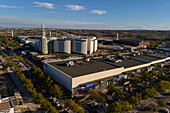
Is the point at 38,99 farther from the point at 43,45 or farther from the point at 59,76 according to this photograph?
the point at 43,45

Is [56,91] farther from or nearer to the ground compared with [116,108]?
farther from the ground

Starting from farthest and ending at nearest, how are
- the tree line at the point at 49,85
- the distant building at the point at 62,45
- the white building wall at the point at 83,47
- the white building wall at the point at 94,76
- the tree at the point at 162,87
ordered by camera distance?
the distant building at the point at 62,45 → the white building wall at the point at 83,47 → the tree at the point at 162,87 → the white building wall at the point at 94,76 → the tree line at the point at 49,85

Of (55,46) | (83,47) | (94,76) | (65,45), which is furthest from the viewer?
(55,46)

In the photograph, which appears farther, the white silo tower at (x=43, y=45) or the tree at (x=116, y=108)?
the white silo tower at (x=43, y=45)

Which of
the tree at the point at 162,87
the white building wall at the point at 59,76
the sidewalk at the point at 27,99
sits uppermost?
the white building wall at the point at 59,76

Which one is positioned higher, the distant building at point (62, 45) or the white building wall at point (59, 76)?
the distant building at point (62, 45)

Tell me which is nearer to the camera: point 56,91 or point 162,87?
point 56,91

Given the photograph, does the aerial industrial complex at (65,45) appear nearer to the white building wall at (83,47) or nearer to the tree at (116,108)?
the white building wall at (83,47)

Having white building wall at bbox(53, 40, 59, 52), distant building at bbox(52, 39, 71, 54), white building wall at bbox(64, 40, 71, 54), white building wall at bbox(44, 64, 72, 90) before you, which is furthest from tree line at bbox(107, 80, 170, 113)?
white building wall at bbox(53, 40, 59, 52)

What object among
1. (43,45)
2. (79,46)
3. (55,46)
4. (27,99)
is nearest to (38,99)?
(27,99)

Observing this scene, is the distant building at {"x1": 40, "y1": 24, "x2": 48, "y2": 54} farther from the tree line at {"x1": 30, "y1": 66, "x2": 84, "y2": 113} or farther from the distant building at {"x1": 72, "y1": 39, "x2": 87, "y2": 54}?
the tree line at {"x1": 30, "y1": 66, "x2": 84, "y2": 113}

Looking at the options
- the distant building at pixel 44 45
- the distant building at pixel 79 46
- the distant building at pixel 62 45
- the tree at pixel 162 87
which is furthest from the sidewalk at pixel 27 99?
the distant building at pixel 79 46

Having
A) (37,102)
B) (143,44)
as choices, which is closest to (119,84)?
(37,102)
